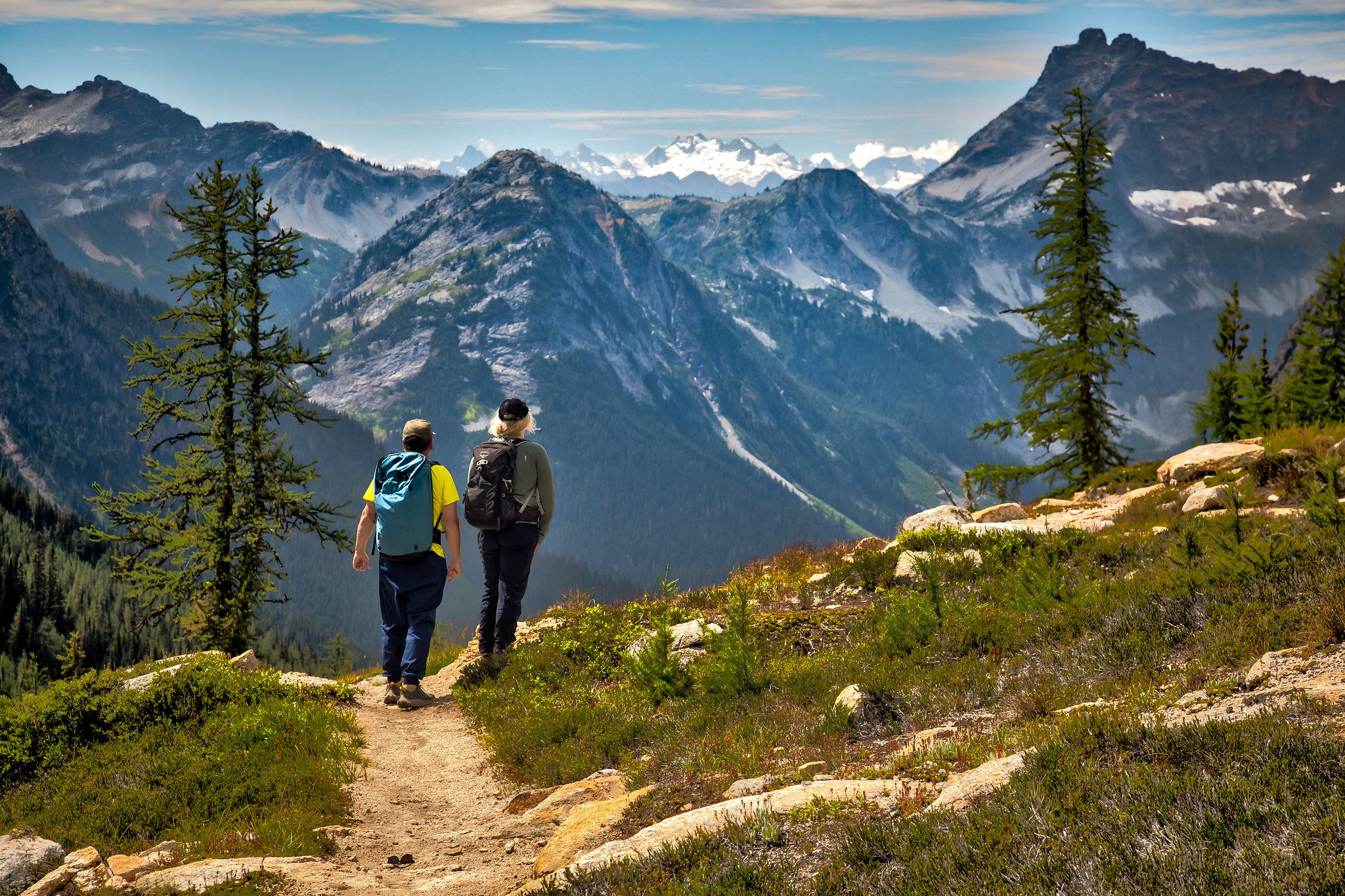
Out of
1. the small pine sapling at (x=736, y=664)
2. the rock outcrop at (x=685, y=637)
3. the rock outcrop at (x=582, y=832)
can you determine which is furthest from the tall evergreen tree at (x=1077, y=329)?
the rock outcrop at (x=582, y=832)

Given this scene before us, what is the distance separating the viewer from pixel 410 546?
9.87m

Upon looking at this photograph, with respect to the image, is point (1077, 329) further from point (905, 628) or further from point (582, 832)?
point (582, 832)

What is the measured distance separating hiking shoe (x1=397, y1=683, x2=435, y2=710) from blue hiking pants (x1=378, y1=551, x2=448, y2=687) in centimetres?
7

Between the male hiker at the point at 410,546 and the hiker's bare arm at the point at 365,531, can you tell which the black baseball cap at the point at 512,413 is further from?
the hiker's bare arm at the point at 365,531

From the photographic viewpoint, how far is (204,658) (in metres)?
9.92

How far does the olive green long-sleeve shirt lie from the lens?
1082 cm

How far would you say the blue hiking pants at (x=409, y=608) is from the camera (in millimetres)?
10078

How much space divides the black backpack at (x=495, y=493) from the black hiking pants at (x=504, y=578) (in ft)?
0.65

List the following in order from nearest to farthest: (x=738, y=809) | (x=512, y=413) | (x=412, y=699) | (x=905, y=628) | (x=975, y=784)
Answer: (x=975, y=784) < (x=738, y=809) < (x=905, y=628) < (x=412, y=699) < (x=512, y=413)

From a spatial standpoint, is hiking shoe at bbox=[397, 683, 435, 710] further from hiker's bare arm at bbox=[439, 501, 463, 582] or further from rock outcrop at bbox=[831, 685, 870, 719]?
rock outcrop at bbox=[831, 685, 870, 719]

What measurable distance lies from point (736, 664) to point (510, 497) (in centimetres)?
417

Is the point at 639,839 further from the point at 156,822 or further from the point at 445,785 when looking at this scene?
the point at 156,822

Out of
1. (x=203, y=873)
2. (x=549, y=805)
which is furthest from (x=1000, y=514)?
(x=203, y=873)

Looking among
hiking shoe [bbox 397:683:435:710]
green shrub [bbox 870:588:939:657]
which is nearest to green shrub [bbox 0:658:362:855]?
hiking shoe [bbox 397:683:435:710]
